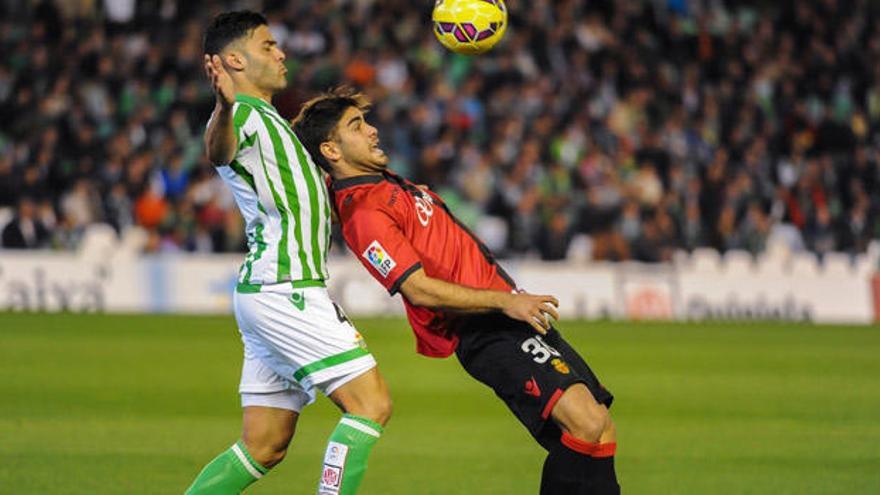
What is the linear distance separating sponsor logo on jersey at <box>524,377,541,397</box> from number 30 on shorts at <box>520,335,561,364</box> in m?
0.09

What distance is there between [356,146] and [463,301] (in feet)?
2.46

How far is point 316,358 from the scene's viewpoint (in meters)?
5.23

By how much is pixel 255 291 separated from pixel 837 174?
18.6m

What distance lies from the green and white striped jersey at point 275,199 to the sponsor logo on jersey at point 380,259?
0.65ft

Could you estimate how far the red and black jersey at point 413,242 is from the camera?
5.35 m

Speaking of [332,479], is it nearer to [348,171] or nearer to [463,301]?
[463,301]

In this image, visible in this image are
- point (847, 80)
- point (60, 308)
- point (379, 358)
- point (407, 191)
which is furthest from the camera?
point (847, 80)

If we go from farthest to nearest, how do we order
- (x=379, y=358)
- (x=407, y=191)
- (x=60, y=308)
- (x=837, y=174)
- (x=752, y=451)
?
(x=837, y=174)
(x=60, y=308)
(x=379, y=358)
(x=752, y=451)
(x=407, y=191)

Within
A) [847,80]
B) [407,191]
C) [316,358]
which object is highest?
[407,191]

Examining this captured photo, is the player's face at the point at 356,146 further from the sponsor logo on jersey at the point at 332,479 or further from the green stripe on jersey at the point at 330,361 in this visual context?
the sponsor logo on jersey at the point at 332,479

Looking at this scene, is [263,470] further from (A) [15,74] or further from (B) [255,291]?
(A) [15,74]

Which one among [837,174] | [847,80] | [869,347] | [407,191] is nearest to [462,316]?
[407,191]

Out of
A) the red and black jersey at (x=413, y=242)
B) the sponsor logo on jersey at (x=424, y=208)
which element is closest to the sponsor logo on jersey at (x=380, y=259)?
the red and black jersey at (x=413, y=242)

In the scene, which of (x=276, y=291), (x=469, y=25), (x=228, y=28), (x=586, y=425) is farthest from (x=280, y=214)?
(x=469, y=25)
